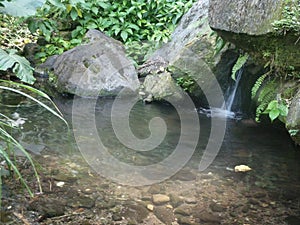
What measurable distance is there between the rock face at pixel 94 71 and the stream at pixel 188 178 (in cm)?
96

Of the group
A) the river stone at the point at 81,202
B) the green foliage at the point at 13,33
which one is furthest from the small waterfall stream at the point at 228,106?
the green foliage at the point at 13,33

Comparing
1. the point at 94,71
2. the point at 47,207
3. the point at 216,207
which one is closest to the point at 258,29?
the point at 216,207

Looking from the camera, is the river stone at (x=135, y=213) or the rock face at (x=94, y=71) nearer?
the river stone at (x=135, y=213)

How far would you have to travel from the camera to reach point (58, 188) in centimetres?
265

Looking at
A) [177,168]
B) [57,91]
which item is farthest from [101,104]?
[177,168]

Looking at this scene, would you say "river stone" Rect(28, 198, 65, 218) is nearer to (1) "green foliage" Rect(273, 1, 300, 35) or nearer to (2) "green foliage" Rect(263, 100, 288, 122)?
(2) "green foliage" Rect(263, 100, 288, 122)

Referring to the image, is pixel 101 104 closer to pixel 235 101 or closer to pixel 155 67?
pixel 155 67

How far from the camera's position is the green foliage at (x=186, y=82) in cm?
493

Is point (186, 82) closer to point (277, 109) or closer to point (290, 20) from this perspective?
point (277, 109)

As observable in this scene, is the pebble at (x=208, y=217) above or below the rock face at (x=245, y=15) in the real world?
below

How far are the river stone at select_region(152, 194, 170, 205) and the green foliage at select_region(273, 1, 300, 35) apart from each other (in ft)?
5.08

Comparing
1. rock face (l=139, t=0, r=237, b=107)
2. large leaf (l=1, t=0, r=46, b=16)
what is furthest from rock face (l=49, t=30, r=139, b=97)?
large leaf (l=1, t=0, r=46, b=16)

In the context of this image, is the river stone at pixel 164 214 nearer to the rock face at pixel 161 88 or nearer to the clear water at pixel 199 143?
the clear water at pixel 199 143

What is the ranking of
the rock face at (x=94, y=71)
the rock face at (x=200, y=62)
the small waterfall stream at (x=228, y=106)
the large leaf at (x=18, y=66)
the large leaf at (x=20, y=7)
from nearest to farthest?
the large leaf at (x=20, y=7) < the large leaf at (x=18, y=66) < the small waterfall stream at (x=228, y=106) < the rock face at (x=200, y=62) < the rock face at (x=94, y=71)
